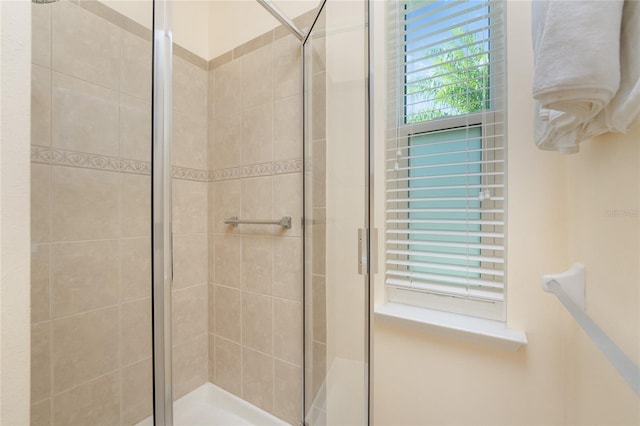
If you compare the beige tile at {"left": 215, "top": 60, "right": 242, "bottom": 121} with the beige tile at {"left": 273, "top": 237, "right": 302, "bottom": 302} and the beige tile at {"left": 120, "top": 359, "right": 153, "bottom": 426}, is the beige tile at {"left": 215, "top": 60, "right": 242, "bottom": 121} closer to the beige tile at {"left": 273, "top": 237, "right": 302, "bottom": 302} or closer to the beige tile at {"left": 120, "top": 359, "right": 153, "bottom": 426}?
the beige tile at {"left": 273, "top": 237, "right": 302, "bottom": 302}

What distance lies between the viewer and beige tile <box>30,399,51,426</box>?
1.65ft

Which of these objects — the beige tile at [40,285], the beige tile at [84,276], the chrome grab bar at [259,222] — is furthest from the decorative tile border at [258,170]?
the beige tile at [40,285]

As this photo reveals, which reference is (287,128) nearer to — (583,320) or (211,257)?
(211,257)

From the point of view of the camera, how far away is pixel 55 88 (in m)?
0.56

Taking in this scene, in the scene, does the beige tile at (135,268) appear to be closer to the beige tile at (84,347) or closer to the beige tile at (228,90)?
the beige tile at (84,347)

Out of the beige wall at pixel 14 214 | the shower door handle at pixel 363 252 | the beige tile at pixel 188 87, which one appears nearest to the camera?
the beige wall at pixel 14 214

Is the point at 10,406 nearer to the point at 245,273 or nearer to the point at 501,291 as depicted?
the point at 245,273

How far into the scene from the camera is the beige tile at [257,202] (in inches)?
48.0

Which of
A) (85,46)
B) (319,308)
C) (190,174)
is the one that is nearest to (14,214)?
(85,46)

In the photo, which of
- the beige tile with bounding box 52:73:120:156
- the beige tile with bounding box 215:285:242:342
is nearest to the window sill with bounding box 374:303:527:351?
the beige tile with bounding box 215:285:242:342

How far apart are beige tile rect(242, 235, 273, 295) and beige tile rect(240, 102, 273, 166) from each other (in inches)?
15.2

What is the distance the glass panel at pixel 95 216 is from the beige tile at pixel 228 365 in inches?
26.1

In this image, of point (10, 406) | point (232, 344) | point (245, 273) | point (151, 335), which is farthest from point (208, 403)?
point (10, 406)

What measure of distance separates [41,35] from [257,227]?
89 centimetres
